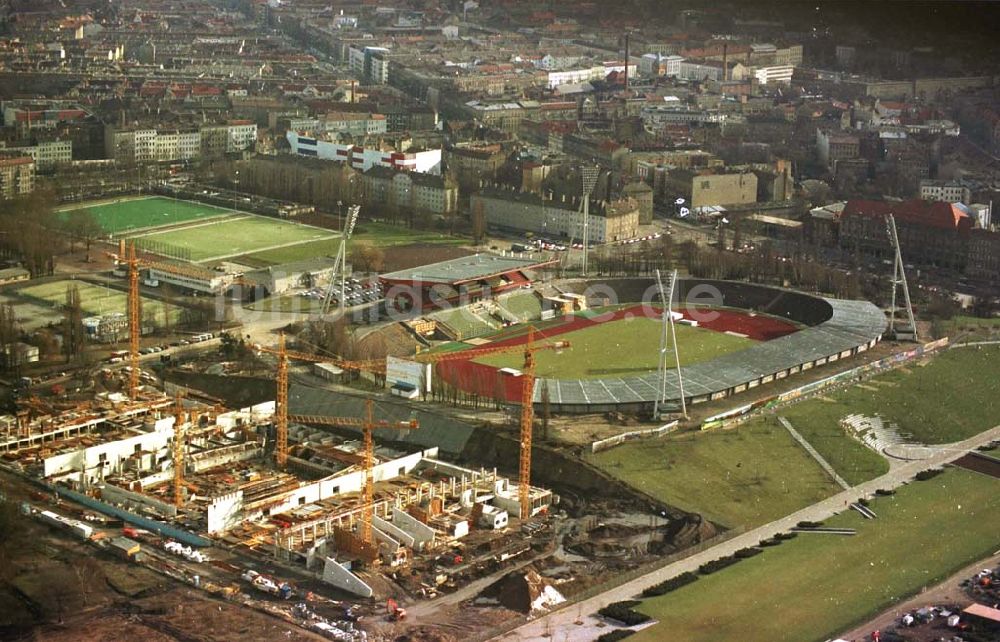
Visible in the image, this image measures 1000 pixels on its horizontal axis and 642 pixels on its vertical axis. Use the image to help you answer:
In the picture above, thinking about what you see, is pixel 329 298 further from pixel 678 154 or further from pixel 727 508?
pixel 678 154

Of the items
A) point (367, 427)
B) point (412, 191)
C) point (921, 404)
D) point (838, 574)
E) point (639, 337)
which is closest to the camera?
point (838, 574)

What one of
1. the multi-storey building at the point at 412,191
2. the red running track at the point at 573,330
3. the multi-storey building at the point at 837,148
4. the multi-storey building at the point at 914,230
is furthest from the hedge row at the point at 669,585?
the multi-storey building at the point at 837,148

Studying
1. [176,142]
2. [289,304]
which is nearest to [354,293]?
[289,304]

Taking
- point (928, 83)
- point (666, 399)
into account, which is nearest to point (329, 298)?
point (666, 399)

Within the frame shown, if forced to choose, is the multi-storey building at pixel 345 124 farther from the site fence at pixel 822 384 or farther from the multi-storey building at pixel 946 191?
the site fence at pixel 822 384

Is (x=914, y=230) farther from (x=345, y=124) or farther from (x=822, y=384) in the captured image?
(x=345, y=124)

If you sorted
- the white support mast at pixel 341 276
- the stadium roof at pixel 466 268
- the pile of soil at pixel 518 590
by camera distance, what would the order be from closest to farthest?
the pile of soil at pixel 518 590 → the white support mast at pixel 341 276 → the stadium roof at pixel 466 268
